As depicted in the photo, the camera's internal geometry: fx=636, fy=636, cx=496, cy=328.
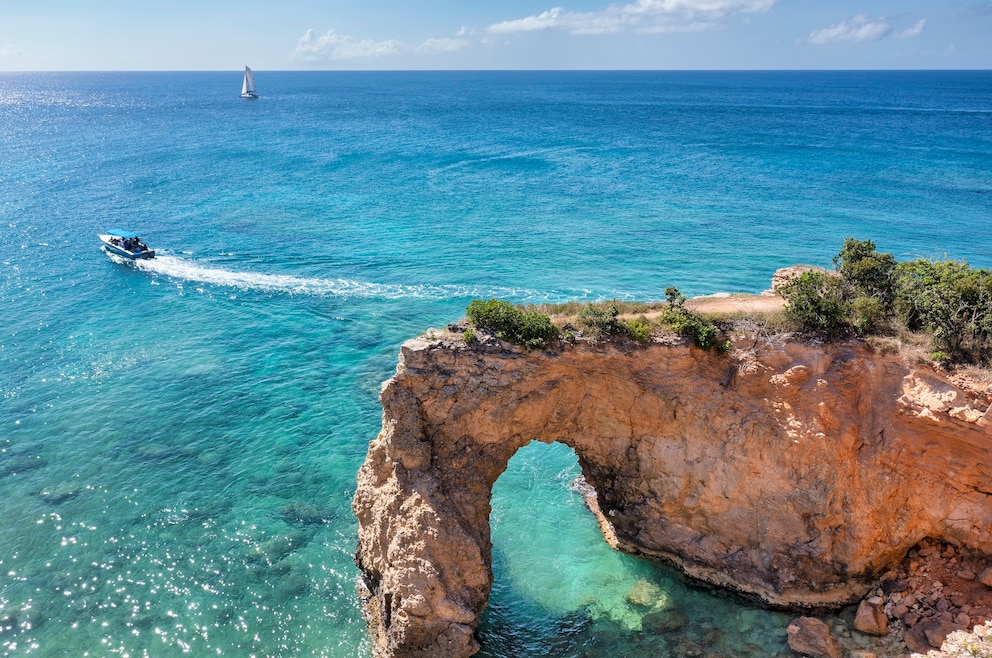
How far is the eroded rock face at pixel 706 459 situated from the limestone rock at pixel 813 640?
135 centimetres

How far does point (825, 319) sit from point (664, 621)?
11.1m

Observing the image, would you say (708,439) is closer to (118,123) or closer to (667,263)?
(667,263)

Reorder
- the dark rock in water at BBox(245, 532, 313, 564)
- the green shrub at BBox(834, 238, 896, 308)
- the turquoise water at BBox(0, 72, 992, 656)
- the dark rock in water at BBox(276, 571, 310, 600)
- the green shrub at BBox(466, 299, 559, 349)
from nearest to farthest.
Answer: the green shrub at BBox(466, 299, 559, 349), the green shrub at BBox(834, 238, 896, 308), the turquoise water at BBox(0, 72, 992, 656), the dark rock in water at BBox(276, 571, 310, 600), the dark rock in water at BBox(245, 532, 313, 564)

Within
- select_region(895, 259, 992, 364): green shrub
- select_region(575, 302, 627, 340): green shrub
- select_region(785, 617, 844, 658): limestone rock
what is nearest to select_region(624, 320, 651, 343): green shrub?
select_region(575, 302, 627, 340): green shrub

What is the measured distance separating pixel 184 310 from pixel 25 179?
52.5m

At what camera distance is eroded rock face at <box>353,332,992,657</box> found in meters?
19.0

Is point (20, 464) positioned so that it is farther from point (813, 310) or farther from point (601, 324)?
point (813, 310)

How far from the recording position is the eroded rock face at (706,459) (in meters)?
19.0

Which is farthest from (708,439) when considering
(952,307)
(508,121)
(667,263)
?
(508,121)

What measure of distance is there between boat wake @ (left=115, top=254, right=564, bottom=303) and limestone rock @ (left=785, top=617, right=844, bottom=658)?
28.8 meters

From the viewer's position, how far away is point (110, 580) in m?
23.5

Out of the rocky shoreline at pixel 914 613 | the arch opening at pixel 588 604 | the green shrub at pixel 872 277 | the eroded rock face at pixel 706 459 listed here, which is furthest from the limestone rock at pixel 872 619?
the green shrub at pixel 872 277

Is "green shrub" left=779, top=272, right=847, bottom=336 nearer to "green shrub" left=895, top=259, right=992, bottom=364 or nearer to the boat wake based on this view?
"green shrub" left=895, top=259, right=992, bottom=364

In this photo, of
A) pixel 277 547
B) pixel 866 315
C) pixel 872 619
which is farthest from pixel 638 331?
pixel 277 547
